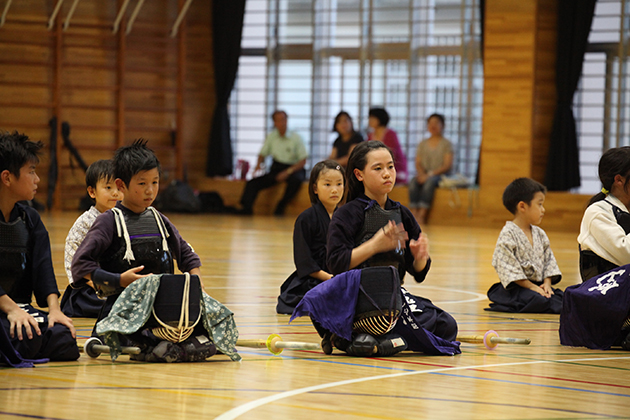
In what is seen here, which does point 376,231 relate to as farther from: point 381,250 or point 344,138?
point 344,138

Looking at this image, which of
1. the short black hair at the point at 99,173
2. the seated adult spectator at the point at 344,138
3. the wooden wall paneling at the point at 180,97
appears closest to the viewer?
the short black hair at the point at 99,173

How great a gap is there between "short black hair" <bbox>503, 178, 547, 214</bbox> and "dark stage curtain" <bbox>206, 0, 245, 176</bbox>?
899 cm

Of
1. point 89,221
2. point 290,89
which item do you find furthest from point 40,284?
point 290,89

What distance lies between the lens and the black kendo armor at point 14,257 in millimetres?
2975

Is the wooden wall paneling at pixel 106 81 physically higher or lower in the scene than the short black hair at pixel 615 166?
higher

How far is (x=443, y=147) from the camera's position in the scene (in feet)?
37.9

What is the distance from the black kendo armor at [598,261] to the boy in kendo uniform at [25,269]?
86.0 inches

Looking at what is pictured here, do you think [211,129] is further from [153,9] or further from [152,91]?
[153,9]

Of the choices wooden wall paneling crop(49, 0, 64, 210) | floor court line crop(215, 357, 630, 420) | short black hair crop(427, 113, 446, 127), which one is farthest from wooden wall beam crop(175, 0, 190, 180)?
floor court line crop(215, 357, 630, 420)

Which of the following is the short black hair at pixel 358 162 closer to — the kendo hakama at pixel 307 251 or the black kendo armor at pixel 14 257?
the kendo hakama at pixel 307 251

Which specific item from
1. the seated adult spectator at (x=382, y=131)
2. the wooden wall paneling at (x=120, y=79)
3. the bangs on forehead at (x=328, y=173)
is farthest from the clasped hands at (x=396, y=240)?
the wooden wall paneling at (x=120, y=79)

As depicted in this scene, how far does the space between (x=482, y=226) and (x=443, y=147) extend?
115 cm

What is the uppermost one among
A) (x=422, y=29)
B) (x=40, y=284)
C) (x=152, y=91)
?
(x=422, y=29)

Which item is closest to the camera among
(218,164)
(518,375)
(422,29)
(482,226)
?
(518,375)
